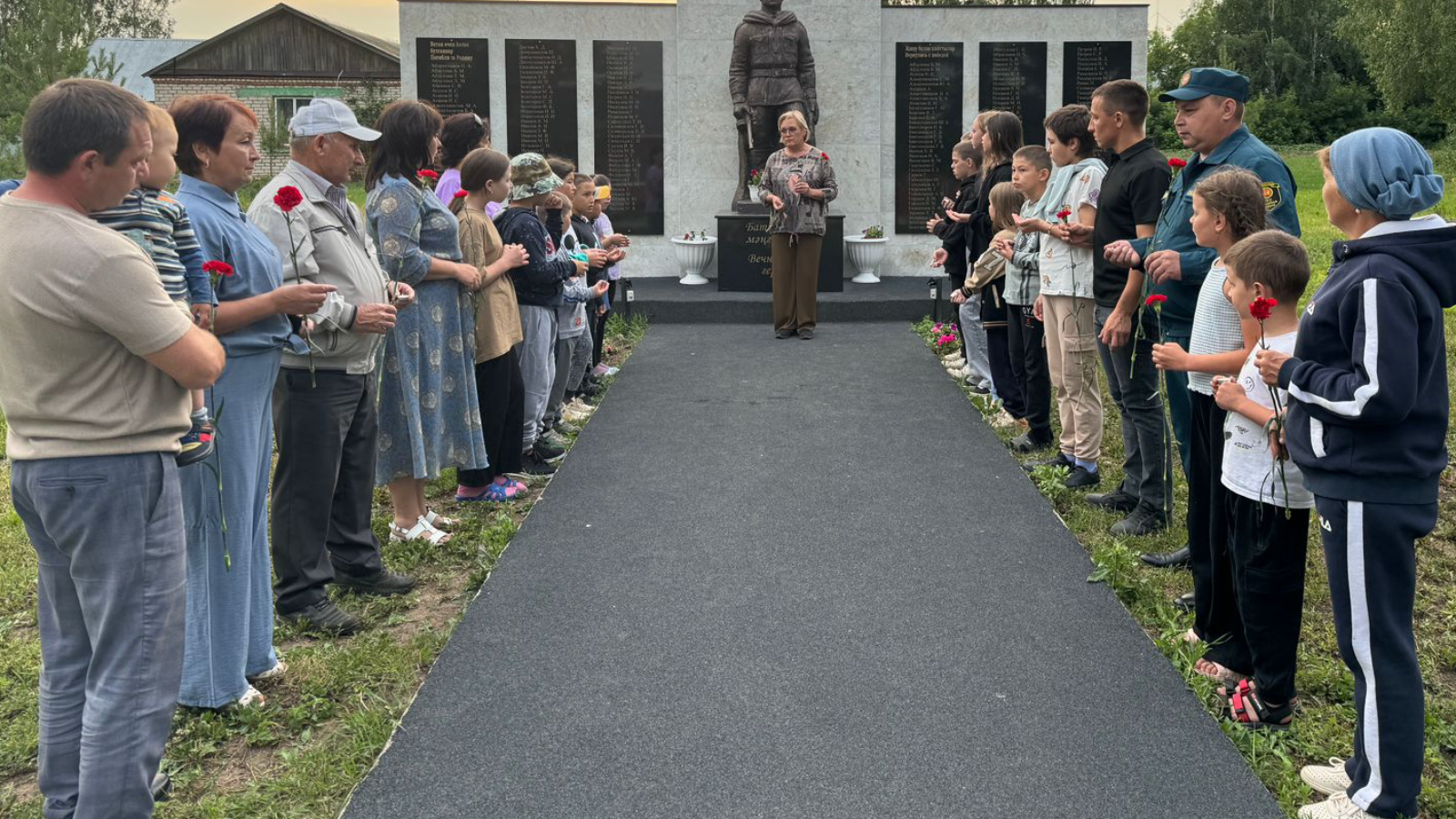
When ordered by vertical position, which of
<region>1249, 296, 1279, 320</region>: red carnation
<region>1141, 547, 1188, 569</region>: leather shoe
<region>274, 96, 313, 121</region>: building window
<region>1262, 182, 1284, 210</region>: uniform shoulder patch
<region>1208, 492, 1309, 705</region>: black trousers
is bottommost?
<region>1141, 547, 1188, 569</region>: leather shoe

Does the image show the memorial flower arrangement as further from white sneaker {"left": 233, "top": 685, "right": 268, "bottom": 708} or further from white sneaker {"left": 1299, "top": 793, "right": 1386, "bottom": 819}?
white sneaker {"left": 1299, "top": 793, "right": 1386, "bottom": 819}

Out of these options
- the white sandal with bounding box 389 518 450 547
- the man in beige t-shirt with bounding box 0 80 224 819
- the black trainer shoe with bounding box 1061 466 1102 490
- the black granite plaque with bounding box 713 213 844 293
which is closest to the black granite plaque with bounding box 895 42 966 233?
the black granite plaque with bounding box 713 213 844 293

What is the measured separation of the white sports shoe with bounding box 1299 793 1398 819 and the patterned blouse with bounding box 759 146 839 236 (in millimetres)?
7247

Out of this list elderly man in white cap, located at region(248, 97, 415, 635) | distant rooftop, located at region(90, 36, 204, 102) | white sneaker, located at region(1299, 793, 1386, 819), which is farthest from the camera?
distant rooftop, located at region(90, 36, 204, 102)

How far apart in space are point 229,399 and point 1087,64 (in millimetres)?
11162

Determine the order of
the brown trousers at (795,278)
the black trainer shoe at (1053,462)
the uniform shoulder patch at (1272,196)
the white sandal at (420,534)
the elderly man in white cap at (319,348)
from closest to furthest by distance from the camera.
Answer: the elderly man in white cap at (319,348) < the uniform shoulder patch at (1272,196) < the white sandal at (420,534) < the black trainer shoe at (1053,462) < the brown trousers at (795,278)

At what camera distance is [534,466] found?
237 inches

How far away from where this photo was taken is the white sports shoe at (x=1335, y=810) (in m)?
2.67

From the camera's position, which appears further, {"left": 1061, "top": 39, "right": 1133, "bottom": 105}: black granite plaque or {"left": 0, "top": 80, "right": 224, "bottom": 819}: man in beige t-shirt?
{"left": 1061, "top": 39, "right": 1133, "bottom": 105}: black granite plaque

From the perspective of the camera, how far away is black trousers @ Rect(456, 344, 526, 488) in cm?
531

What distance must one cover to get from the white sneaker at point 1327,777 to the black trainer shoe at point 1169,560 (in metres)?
1.50

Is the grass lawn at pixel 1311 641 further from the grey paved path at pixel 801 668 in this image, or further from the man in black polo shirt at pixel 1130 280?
the man in black polo shirt at pixel 1130 280

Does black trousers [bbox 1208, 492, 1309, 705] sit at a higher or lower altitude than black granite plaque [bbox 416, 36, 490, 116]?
lower

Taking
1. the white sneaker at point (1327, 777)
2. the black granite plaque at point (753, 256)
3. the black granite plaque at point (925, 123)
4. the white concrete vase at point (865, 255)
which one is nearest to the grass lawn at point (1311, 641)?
the white sneaker at point (1327, 777)
